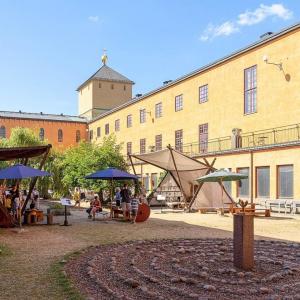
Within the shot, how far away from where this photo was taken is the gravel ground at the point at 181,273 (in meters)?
7.86

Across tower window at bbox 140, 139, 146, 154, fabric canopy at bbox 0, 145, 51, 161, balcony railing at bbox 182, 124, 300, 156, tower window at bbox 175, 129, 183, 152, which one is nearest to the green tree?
balcony railing at bbox 182, 124, 300, 156

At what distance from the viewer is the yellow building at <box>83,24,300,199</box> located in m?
30.2

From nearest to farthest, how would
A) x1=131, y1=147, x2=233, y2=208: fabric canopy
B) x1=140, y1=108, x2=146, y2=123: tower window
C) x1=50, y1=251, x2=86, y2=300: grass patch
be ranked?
x1=50, y1=251, x2=86, y2=300: grass patch
x1=131, y1=147, x2=233, y2=208: fabric canopy
x1=140, y1=108, x2=146, y2=123: tower window

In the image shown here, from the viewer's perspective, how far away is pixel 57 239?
14.7 m

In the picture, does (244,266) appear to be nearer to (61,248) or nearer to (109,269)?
(109,269)

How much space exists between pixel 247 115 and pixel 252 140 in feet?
7.06

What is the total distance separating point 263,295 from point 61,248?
21.2 ft

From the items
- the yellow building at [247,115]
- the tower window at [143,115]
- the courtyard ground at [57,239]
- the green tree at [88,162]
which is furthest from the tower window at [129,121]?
the courtyard ground at [57,239]

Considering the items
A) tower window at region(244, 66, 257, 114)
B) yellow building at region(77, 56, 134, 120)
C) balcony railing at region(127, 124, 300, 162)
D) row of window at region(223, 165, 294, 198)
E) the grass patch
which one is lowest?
the grass patch

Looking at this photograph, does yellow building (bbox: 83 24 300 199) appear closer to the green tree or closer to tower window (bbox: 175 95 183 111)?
tower window (bbox: 175 95 183 111)

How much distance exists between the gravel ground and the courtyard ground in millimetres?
641

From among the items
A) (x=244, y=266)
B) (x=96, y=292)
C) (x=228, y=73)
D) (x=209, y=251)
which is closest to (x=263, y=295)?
(x=244, y=266)

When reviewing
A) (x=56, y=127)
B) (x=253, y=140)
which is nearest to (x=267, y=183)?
(x=253, y=140)

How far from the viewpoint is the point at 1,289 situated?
805 cm
